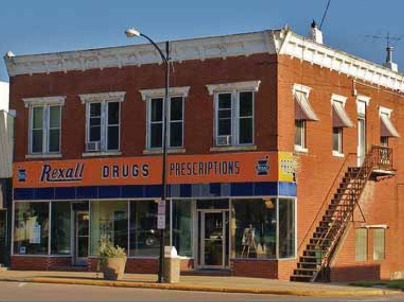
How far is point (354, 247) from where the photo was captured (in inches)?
1297

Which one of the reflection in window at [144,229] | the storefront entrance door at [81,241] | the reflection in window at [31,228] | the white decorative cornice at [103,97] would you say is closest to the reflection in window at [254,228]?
the reflection in window at [144,229]

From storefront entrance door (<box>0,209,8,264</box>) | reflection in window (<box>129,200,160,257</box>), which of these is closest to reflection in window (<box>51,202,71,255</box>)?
storefront entrance door (<box>0,209,8,264</box>)

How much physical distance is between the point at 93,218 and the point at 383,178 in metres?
12.3

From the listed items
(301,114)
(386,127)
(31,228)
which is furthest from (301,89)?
(31,228)

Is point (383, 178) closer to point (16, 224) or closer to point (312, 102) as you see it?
point (312, 102)

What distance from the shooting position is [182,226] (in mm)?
31797

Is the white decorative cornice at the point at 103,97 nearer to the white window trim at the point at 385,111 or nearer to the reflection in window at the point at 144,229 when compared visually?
the reflection in window at the point at 144,229

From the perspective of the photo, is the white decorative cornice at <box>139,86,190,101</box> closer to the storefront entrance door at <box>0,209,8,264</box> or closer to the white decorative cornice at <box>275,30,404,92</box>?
the white decorative cornice at <box>275,30,404,92</box>

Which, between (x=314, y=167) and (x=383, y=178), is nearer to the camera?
(x=314, y=167)

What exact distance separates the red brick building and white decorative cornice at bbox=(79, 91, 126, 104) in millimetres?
49

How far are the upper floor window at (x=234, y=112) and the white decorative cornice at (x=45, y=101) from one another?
678cm

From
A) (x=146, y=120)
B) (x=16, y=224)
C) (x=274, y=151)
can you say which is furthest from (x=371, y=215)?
(x=16, y=224)

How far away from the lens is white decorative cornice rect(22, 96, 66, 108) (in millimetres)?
34188

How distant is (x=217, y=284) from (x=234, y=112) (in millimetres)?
7053
